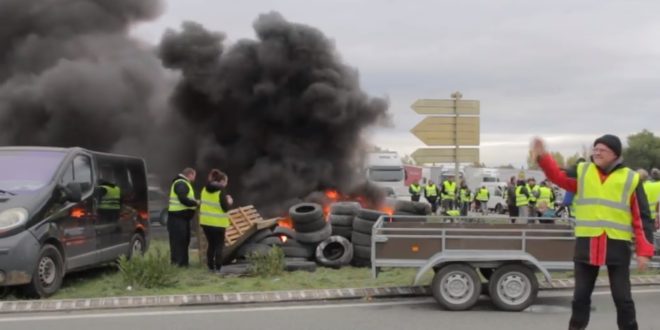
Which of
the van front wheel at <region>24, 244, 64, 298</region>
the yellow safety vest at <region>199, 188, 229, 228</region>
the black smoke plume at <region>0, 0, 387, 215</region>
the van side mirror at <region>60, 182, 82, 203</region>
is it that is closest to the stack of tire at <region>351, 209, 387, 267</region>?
the yellow safety vest at <region>199, 188, 229, 228</region>

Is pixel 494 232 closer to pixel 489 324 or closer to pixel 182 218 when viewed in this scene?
pixel 489 324

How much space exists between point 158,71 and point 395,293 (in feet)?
72.9

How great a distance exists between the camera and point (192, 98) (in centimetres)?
2277

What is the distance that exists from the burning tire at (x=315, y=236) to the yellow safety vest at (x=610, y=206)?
230 inches

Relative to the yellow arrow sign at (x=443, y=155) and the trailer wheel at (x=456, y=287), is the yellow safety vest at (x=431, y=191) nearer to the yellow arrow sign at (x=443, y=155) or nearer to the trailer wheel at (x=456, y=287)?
the yellow arrow sign at (x=443, y=155)

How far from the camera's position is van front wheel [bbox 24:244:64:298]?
722 cm

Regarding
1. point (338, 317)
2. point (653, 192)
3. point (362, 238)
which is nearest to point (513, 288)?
point (338, 317)

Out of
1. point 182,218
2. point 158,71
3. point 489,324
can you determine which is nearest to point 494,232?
point 489,324

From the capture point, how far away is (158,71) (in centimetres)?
2747

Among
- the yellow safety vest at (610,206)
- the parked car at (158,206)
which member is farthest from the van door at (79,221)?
the parked car at (158,206)

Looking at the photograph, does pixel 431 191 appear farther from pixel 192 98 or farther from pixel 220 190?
pixel 220 190

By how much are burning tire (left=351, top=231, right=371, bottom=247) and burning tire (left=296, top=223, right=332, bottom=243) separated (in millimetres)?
489

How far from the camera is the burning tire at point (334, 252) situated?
393 inches

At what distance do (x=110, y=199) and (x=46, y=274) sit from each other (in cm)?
174
